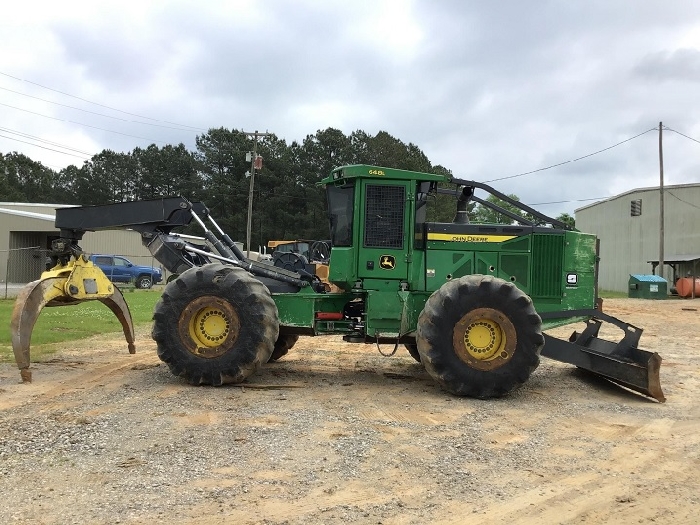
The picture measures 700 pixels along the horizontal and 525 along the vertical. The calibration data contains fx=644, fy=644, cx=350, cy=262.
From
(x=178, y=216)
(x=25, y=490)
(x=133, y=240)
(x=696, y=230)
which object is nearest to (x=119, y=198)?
(x=133, y=240)

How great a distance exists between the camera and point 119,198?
2790 inches

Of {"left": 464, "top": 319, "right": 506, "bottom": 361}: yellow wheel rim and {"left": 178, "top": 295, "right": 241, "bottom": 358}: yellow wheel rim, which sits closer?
{"left": 464, "top": 319, "right": 506, "bottom": 361}: yellow wheel rim

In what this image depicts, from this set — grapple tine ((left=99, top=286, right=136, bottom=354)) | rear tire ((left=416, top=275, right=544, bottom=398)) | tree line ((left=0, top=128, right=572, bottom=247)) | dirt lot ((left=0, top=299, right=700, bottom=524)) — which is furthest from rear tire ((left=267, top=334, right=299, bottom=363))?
tree line ((left=0, top=128, right=572, bottom=247))

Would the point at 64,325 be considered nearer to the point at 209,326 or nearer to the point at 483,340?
the point at 209,326

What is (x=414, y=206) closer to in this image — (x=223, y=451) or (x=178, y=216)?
(x=178, y=216)

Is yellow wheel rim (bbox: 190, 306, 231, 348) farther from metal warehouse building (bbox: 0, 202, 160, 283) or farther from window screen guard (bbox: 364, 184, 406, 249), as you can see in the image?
metal warehouse building (bbox: 0, 202, 160, 283)

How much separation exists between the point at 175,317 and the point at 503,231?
14.9 ft

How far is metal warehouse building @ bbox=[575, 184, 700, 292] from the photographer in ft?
137

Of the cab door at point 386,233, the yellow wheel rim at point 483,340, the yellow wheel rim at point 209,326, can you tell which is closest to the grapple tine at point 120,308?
the yellow wheel rim at point 209,326

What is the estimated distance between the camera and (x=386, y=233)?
860cm

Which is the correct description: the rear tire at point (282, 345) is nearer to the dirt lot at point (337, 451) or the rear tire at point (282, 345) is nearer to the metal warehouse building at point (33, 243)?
the dirt lot at point (337, 451)

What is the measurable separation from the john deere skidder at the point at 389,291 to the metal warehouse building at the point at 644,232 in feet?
109

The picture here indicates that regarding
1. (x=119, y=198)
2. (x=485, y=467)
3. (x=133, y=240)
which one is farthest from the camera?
(x=119, y=198)

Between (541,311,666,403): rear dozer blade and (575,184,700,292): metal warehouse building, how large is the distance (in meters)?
32.6
